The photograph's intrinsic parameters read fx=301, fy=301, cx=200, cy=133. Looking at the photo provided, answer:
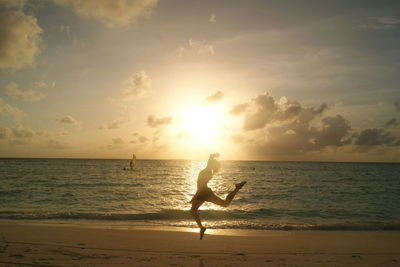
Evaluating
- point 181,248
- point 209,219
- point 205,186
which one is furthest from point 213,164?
point 209,219

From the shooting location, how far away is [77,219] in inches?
695

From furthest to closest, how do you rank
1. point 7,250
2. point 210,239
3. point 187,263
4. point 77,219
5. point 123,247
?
point 77,219
point 210,239
point 123,247
point 7,250
point 187,263

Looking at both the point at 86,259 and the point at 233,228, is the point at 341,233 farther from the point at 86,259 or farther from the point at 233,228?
the point at 86,259

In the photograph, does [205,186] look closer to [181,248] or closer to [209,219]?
[181,248]

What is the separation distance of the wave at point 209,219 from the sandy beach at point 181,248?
206 centimetres

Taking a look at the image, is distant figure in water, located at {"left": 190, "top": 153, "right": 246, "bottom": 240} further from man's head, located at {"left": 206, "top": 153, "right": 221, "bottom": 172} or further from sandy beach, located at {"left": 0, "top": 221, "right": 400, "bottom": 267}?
sandy beach, located at {"left": 0, "top": 221, "right": 400, "bottom": 267}

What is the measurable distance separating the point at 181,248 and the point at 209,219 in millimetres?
9004

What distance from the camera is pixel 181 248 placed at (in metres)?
10.4

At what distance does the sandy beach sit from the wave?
206 cm

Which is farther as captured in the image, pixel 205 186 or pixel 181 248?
pixel 181 248

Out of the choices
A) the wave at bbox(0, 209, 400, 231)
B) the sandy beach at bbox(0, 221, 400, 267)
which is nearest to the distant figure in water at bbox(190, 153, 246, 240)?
the sandy beach at bbox(0, 221, 400, 267)

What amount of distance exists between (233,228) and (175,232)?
A: 343 centimetres

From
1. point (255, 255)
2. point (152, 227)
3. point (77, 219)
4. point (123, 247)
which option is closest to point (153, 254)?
point (123, 247)

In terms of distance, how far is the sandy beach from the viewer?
28.7 ft
